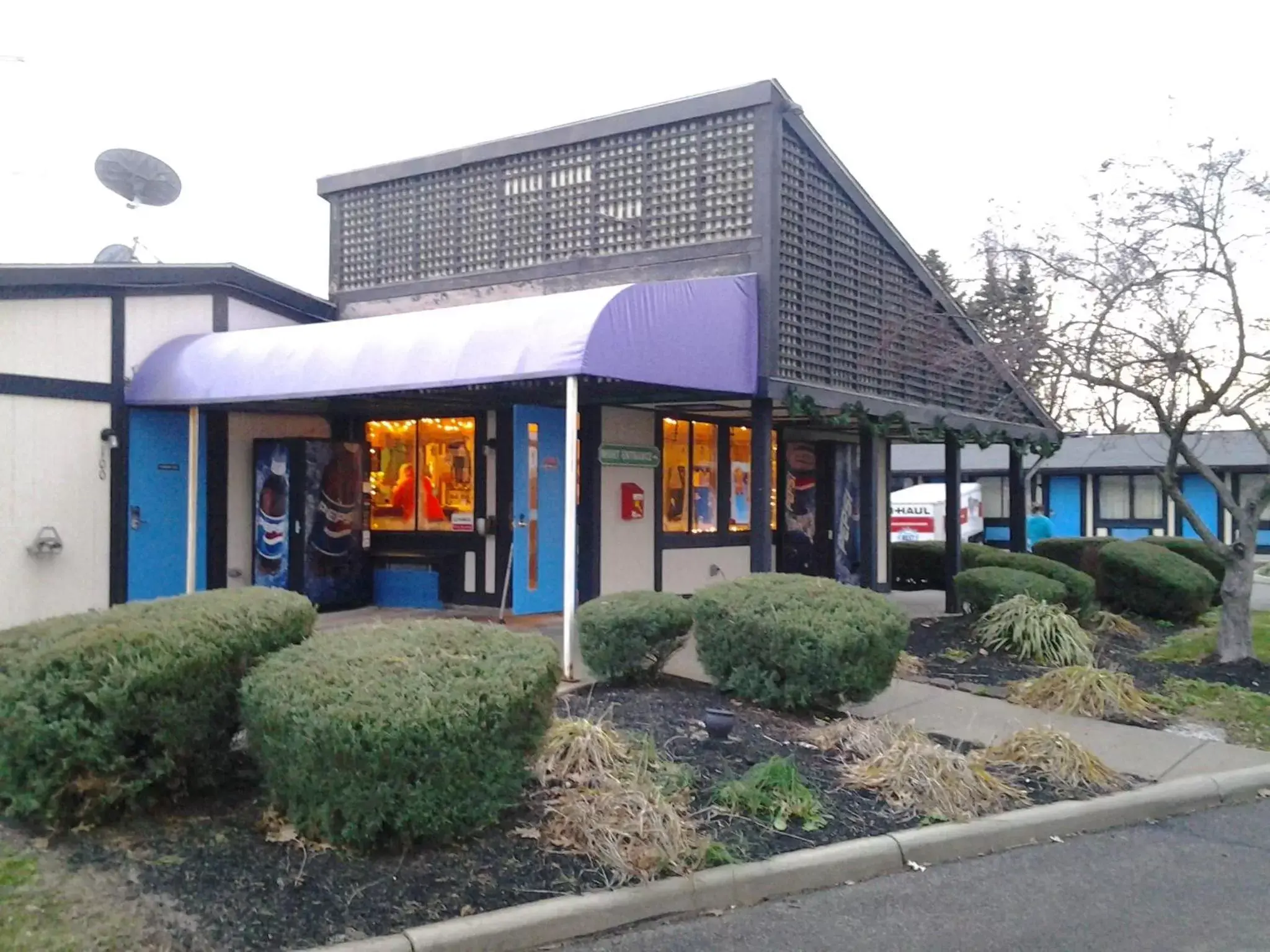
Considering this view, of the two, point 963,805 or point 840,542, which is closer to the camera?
point 963,805

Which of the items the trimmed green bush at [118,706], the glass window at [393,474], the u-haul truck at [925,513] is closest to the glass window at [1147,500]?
the u-haul truck at [925,513]

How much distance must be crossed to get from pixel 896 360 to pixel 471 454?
5469mm

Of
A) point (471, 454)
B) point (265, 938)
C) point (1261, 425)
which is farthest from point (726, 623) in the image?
point (1261, 425)

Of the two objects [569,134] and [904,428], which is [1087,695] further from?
[569,134]

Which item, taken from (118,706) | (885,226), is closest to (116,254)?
(885,226)

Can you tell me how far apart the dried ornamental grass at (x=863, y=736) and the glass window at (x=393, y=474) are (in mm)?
Result: 7823

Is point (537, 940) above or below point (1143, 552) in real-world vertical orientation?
below

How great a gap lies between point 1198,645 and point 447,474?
29.6ft

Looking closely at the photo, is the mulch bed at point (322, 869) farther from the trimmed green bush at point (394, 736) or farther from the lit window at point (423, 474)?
the lit window at point (423, 474)

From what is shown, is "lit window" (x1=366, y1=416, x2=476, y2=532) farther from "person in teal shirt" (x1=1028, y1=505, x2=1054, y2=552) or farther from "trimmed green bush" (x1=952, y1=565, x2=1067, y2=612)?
"person in teal shirt" (x1=1028, y1=505, x2=1054, y2=552)

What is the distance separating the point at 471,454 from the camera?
14.2 metres

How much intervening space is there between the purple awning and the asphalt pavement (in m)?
4.82

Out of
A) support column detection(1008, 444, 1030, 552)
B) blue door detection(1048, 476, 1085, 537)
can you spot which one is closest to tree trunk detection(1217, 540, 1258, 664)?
support column detection(1008, 444, 1030, 552)

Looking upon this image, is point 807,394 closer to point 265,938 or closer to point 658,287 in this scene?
point 658,287
